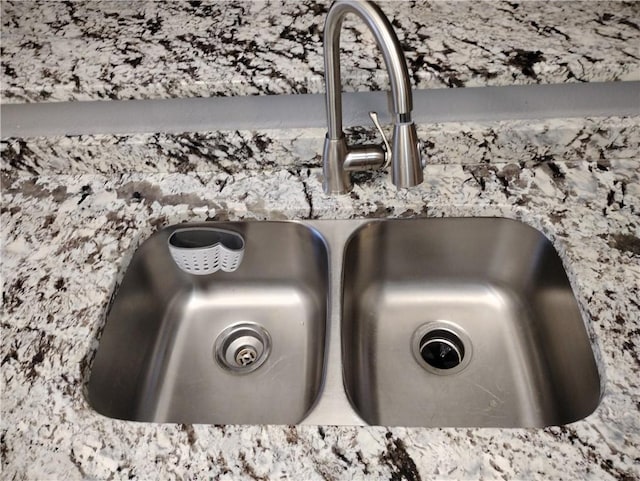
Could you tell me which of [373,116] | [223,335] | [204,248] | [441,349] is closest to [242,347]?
[223,335]

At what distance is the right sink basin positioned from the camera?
80 cm

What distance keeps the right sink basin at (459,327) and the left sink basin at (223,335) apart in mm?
90

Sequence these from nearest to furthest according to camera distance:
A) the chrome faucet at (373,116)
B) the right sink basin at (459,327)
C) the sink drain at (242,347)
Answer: the chrome faucet at (373,116) < the right sink basin at (459,327) < the sink drain at (242,347)

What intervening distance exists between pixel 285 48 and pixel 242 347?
1.79 feet

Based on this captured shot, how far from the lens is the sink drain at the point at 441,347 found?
34.8 inches

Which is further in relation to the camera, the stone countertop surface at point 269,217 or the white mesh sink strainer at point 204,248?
the white mesh sink strainer at point 204,248

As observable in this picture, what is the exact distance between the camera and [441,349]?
0.90 metres

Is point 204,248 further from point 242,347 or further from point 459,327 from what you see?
point 459,327

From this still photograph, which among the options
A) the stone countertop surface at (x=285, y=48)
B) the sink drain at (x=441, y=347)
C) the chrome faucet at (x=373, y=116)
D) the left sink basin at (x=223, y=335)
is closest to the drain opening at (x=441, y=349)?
the sink drain at (x=441, y=347)

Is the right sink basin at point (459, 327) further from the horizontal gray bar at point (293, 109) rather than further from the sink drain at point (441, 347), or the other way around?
the horizontal gray bar at point (293, 109)

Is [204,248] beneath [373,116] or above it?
beneath

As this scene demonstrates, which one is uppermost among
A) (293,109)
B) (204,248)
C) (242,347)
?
(293,109)

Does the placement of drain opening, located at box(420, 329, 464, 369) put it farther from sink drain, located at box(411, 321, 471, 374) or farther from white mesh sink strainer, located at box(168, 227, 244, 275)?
white mesh sink strainer, located at box(168, 227, 244, 275)

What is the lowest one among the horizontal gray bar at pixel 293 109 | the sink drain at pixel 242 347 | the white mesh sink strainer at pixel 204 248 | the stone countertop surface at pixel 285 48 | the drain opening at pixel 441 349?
the sink drain at pixel 242 347
